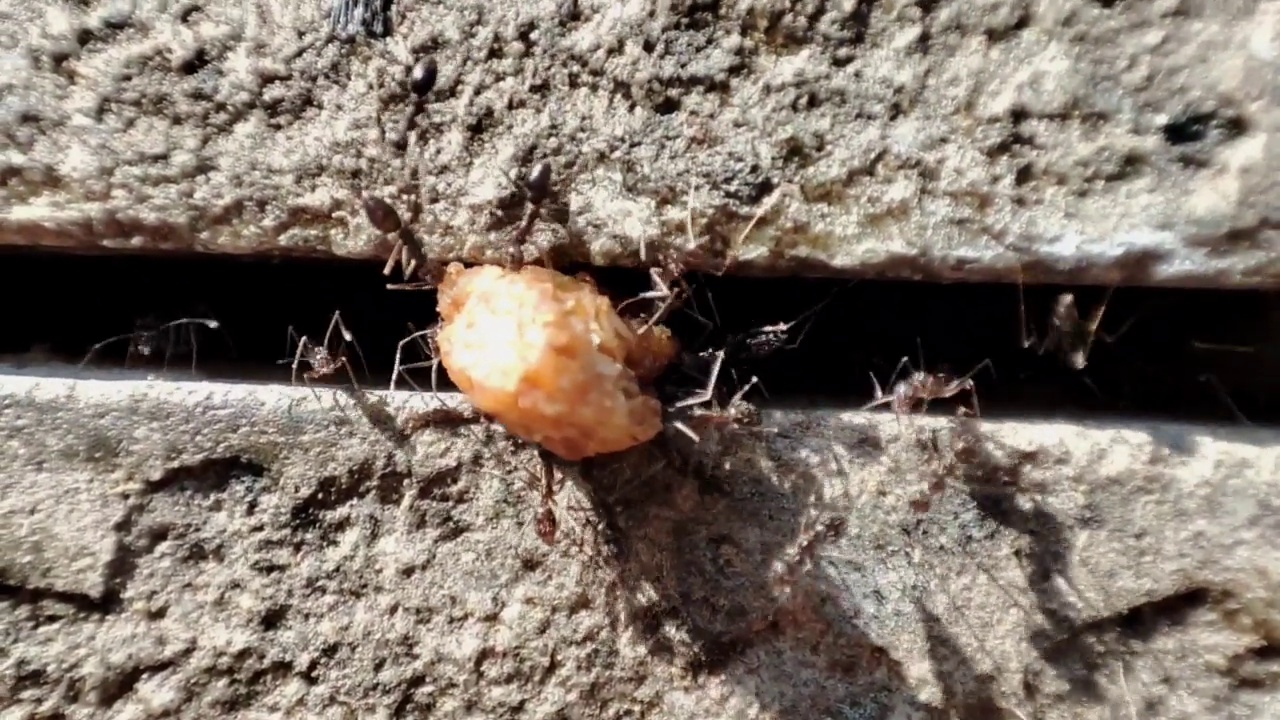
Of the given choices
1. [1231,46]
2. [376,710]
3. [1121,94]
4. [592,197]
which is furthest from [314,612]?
[1231,46]

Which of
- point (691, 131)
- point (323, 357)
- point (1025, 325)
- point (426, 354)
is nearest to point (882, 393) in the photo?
point (1025, 325)

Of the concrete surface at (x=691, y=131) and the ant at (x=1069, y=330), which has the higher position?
the concrete surface at (x=691, y=131)

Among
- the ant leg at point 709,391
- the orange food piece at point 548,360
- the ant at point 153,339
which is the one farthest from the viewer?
the ant at point 153,339

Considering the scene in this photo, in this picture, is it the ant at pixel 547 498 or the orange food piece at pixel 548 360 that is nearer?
the orange food piece at pixel 548 360

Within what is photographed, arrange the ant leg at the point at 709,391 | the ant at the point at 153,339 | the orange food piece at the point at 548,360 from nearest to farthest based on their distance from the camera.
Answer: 1. the orange food piece at the point at 548,360
2. the ant leg at the point at 709,391
3. the ant at the point at 153,339

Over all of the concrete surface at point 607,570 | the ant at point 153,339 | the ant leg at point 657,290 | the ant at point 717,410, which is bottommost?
the concrete surface at point 607,570

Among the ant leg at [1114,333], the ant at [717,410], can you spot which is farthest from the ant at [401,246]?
the ant leg at [1114,333]

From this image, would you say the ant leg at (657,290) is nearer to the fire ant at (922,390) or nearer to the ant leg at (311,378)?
the fire ant at (922,390)

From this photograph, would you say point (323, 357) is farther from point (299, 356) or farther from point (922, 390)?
point (922, 390)
